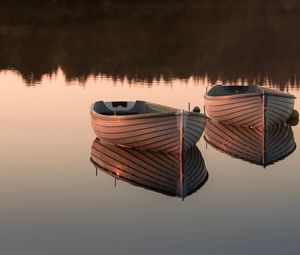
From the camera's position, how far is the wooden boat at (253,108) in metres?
25.7

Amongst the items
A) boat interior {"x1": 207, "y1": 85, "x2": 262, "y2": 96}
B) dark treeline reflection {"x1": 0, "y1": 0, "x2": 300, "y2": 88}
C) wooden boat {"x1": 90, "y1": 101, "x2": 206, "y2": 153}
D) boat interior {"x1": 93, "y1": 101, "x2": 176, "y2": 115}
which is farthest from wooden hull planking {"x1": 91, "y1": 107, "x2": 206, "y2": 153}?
dark treeline reflection {"x1": 0, "y1": 0, "x2": 300, "y2": 88}

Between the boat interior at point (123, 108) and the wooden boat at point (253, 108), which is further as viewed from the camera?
the wooden boat at point (253, 108)

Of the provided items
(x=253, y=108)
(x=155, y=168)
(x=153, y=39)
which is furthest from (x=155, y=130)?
(x=153, y=39)

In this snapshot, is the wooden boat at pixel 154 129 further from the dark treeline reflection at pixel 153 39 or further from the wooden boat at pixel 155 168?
the dark treeline reflection at pixel 153 39

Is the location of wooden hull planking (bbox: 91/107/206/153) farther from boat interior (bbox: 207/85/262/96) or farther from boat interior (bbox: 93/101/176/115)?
boat interior (bbox: 207/85/262/96)

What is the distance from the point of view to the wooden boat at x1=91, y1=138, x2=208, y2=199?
1933 centimetres

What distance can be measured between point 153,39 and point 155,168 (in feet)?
144

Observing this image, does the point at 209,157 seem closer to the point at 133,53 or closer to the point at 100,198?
the point at 100,198

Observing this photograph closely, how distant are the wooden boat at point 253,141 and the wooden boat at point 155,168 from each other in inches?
52.3

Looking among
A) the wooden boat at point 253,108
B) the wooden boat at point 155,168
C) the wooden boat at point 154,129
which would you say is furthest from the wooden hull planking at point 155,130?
the wooden boat at point 253,108

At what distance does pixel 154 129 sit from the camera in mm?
21906

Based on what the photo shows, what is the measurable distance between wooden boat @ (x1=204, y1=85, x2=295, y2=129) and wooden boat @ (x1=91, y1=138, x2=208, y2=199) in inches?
131

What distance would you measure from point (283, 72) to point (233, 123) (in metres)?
18.1

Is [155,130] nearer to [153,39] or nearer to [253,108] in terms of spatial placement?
[253,108]
